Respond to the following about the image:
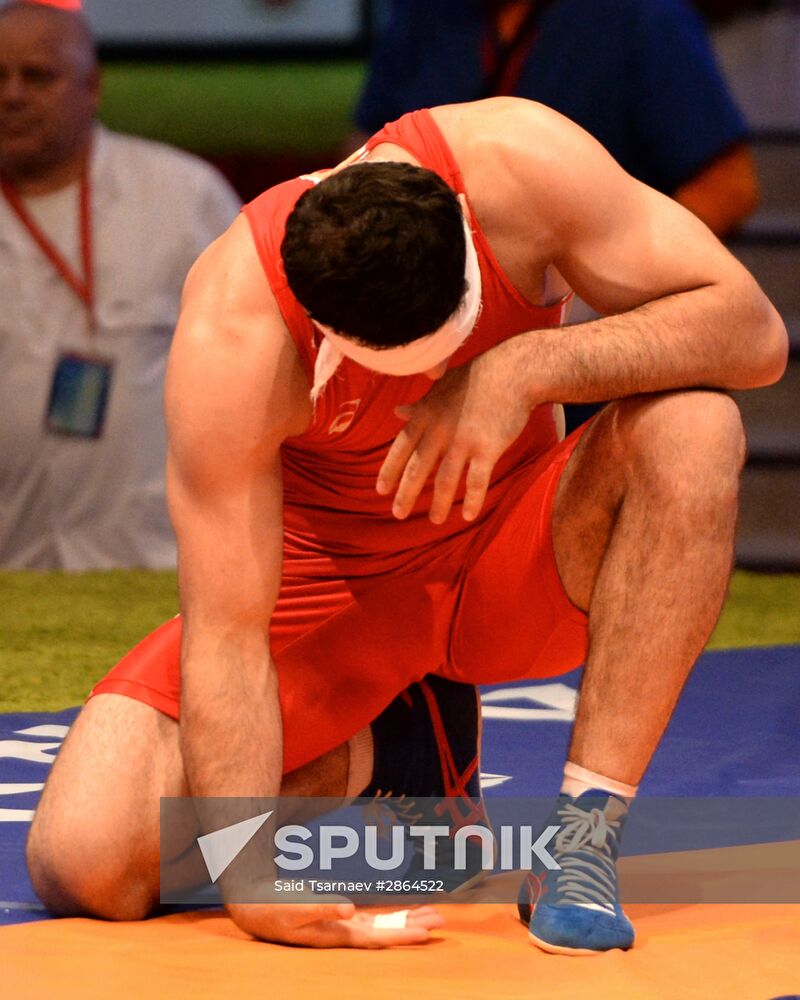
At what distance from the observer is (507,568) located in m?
2.11

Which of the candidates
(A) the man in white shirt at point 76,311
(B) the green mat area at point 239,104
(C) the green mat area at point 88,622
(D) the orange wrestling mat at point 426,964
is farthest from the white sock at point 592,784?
(B) the green mat area at point 239,104

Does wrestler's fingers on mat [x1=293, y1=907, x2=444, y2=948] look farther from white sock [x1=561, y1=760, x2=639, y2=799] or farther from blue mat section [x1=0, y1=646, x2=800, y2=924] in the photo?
blue mat section [x1=0, y1=646, x2=800, y2=924]

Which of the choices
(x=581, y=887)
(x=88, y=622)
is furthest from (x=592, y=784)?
(x=88, y=622)

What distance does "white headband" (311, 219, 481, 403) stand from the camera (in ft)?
5.86

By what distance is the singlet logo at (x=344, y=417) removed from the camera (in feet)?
6.45

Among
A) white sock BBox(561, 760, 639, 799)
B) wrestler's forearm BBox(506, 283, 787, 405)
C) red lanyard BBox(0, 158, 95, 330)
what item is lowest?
red lanyard BBox(0, 158, 95, 330)

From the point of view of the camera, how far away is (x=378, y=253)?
1712mm

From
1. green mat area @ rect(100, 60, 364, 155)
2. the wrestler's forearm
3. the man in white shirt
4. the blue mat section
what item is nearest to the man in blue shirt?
the blue mat section

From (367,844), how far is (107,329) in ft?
7.34

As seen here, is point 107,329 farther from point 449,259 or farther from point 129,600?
point 449,259

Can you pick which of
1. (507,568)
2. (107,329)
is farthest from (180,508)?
(107,329)

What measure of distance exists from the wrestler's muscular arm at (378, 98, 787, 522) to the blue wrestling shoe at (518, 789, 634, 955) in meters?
0.32

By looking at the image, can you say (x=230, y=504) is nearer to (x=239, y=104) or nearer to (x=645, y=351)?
(x=645, y=351)

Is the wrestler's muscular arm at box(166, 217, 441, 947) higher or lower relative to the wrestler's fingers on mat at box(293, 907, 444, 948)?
higher
